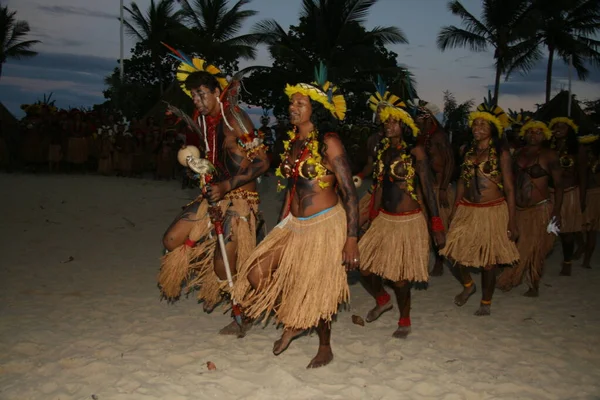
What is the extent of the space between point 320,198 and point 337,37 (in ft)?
58.8

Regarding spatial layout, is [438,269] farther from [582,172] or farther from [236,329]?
[236,329]

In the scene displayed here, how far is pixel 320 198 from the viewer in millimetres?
3672

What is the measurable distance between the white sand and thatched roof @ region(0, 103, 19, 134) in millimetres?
10306

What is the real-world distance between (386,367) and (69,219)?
21.5 feet

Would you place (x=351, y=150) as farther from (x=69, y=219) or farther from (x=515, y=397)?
(x=515, y=397)

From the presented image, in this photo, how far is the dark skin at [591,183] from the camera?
276 inches

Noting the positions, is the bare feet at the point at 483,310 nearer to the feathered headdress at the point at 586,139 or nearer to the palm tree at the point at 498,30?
the feathered headdress at the point at 586,139

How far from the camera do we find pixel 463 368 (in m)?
3.75

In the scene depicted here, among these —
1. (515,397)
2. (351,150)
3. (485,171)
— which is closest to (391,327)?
(515,397)

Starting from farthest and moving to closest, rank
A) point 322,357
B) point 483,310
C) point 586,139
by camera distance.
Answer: point 586,139
point 483,310
point 322,357

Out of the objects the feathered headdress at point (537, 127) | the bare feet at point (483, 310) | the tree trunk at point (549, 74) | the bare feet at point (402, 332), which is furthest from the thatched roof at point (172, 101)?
the tree trunk at point (549, 74)

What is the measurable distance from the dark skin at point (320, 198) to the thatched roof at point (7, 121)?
14063mm

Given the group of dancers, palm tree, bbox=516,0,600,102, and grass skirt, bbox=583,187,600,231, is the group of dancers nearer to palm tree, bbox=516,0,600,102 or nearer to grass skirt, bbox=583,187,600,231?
grass skirt, bbox=583,187,600,231

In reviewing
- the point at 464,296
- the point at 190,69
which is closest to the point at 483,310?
the point at 464,296
